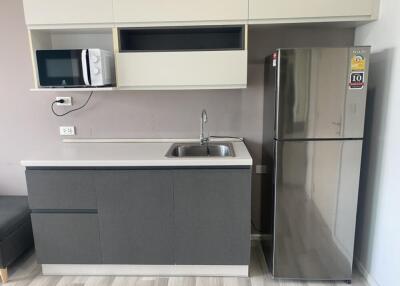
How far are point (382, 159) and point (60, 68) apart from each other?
7.30 feet

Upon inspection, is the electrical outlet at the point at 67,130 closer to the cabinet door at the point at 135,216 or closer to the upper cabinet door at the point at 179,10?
the cabinet door at the point at 135,216

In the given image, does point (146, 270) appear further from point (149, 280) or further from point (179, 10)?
point (179, 10)

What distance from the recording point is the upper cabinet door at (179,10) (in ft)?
6.55

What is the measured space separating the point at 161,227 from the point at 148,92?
1.10 meters

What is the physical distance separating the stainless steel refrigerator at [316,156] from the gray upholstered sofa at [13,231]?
1.88 metres

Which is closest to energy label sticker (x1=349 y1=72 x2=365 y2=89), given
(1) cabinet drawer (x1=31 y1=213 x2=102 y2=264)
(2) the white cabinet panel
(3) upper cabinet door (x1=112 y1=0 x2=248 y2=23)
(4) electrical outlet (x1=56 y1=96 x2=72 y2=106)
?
(2) the white cabinet panel

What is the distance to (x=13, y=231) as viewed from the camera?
2.22 meters

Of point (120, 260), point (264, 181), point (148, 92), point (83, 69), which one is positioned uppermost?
point (83, 69)

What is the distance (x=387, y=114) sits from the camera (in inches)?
73.2

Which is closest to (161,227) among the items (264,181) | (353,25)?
(264,181)

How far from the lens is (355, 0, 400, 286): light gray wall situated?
178cm

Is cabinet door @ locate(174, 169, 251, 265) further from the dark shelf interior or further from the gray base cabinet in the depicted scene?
the dark shelf interior

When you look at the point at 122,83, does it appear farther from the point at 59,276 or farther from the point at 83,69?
the point at 59,276

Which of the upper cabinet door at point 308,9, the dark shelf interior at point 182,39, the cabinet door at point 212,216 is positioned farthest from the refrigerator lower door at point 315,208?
the dark shelf interior at point 182,39
